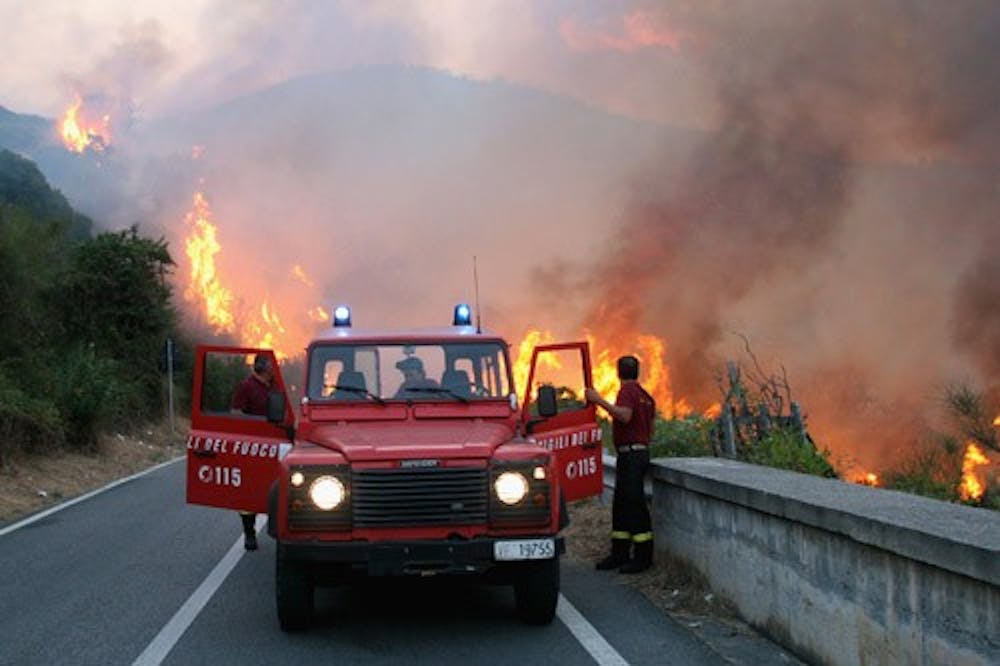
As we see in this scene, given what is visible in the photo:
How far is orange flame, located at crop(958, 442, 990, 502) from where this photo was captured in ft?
33.3

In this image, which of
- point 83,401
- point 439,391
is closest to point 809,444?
point 439,391

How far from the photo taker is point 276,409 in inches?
297

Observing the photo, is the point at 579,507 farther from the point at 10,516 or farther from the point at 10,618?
the point at 10,516

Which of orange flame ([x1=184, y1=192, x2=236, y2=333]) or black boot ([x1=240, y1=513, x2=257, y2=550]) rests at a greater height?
orange flame ([x1=184, y1=192, x2=236, y2=333])

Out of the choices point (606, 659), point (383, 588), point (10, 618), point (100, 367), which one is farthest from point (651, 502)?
point (100, 367)

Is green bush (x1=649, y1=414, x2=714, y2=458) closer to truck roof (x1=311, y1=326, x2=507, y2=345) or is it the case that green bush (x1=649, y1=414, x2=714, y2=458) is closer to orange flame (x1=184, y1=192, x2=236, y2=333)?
truck roof (x1=311, y1=326, x2=507, y2=345)

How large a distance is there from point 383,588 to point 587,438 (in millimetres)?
2051

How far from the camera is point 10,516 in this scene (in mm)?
13797


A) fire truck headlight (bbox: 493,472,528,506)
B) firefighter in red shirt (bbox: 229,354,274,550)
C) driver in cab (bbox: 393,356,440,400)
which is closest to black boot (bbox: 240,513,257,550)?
firefighter in red shirt (bbox: 229,354,274,550)

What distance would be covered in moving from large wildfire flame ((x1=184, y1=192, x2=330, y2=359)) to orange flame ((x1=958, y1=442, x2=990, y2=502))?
29543mm

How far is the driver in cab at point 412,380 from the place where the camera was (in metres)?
7.75

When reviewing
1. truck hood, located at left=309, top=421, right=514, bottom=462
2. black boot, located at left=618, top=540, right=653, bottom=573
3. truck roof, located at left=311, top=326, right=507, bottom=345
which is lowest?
black boot, located at left=618, top=540, right=653, bottom=573

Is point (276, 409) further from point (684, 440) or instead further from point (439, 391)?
point (684, 440)

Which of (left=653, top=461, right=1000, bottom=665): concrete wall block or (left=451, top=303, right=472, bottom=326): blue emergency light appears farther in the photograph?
(left=451, top=303, right=472, bottom=326): blue emergency light
